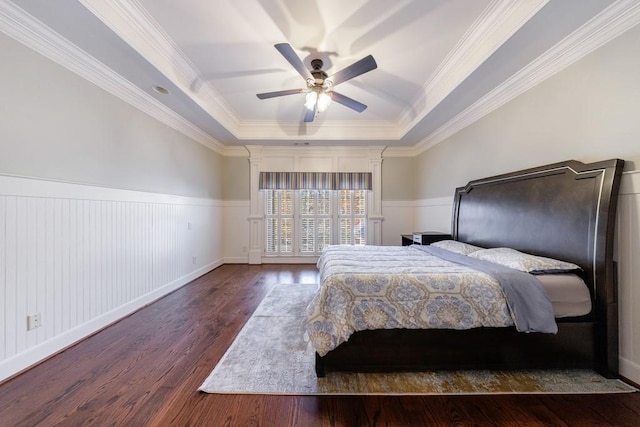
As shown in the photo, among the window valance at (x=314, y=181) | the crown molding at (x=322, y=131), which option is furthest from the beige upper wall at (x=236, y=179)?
the crown molding at (x=322, y=131)

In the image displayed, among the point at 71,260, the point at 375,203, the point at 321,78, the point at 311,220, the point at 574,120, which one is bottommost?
the point at 71,260

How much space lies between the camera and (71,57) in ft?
7.32

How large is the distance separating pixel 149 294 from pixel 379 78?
3.89 metres

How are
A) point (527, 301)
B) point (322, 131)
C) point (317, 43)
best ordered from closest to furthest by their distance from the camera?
point (527, 301) → point (317, 43) → point (322, 131)

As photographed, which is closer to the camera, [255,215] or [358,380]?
[358,380]

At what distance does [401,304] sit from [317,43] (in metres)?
2.50

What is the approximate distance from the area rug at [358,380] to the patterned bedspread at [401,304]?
0.28 meters

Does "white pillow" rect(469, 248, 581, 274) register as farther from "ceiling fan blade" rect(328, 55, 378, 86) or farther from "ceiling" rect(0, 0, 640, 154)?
"ceiling fan blade" rect(328, 55, 378, 86)

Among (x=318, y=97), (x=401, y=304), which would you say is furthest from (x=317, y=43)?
(x=401, y=304)

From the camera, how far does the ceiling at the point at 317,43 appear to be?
1.91 m

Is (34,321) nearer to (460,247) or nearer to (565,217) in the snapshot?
(460,247)

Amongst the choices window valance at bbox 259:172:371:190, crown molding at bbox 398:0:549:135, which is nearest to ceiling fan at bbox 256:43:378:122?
crown molding at bbox 398:0:549:135

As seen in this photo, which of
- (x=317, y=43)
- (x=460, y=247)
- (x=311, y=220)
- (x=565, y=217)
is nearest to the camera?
(x=565, y=217)

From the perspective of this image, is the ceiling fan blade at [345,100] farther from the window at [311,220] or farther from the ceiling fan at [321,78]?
the window at [311,220]
